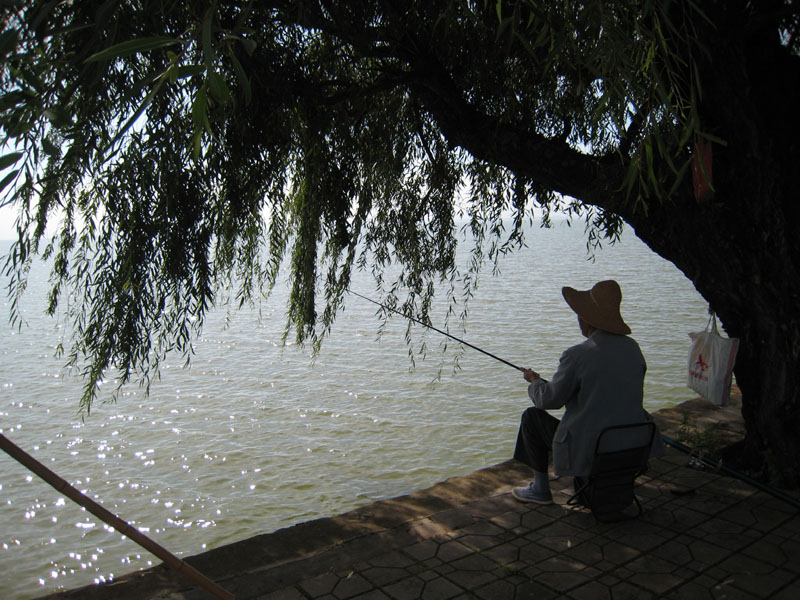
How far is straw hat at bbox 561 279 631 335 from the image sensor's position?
3844 millimetres

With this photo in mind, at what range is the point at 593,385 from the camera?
3.76 meters

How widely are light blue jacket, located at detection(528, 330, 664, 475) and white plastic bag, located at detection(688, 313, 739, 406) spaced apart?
85 cm

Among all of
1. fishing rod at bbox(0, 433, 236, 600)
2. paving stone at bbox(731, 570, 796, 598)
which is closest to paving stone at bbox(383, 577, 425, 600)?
fishing rod at bbox(0, 433, 236, 600)

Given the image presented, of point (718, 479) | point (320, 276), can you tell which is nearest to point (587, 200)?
point (718, 479)

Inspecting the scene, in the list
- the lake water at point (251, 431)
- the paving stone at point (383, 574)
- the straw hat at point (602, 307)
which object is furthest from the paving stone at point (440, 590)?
the lake water at point (251, 431)

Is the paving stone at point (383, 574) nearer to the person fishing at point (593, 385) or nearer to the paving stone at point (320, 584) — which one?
the paving stone at point (320, 584)

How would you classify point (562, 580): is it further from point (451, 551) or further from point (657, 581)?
point (451, 551)

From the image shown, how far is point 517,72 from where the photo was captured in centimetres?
557

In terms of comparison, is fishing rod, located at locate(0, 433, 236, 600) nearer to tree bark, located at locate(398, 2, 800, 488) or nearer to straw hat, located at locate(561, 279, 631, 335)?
straw hat, located at locate(561, 279, 631, 335)

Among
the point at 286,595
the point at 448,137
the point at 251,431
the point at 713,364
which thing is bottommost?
the point at 251,431

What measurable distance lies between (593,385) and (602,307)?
1.48ft

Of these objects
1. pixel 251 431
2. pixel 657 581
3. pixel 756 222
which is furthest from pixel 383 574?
pixel 251 431

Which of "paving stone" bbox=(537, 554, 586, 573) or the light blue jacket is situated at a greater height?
the light blue jacket

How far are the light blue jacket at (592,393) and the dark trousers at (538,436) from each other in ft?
0.97
